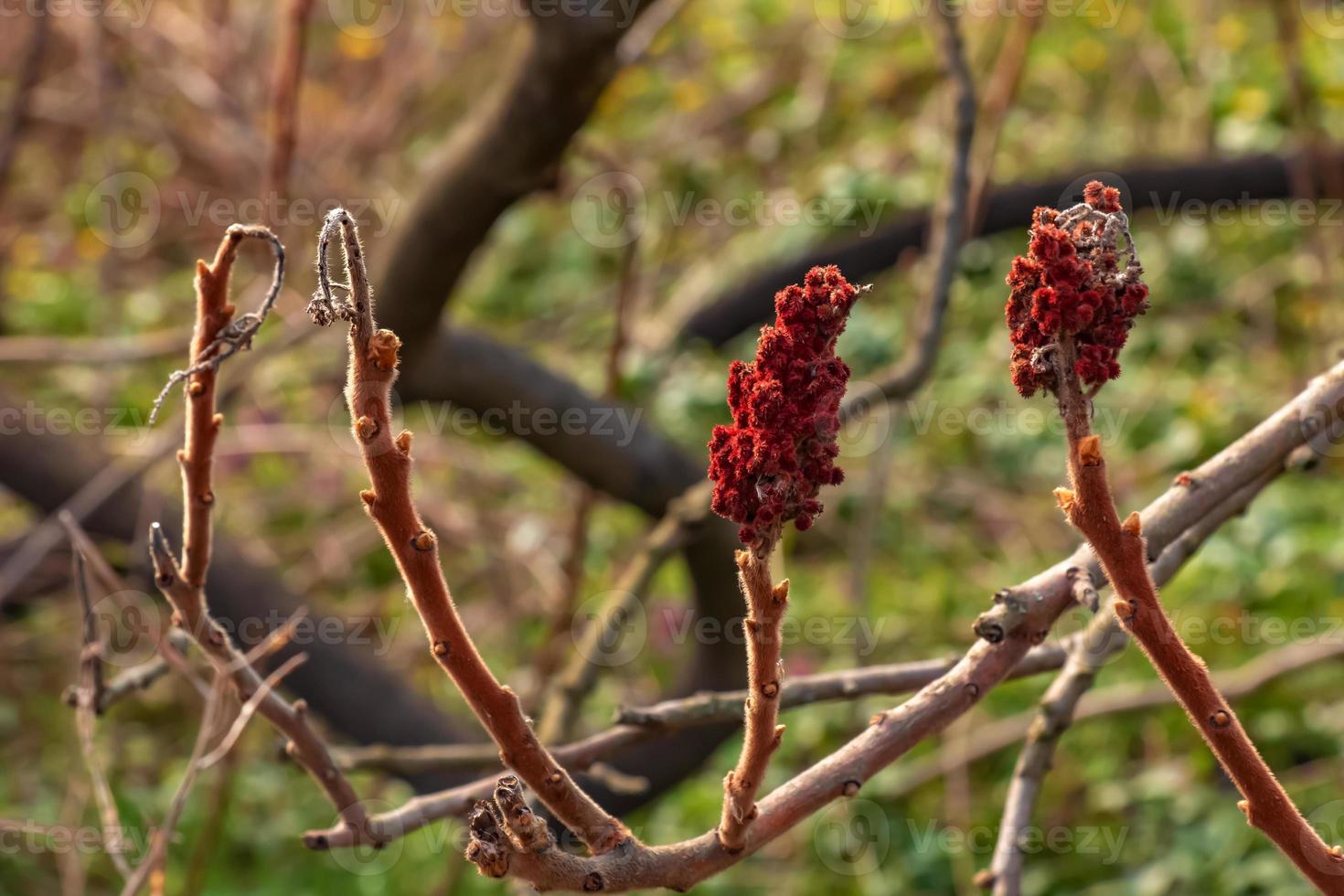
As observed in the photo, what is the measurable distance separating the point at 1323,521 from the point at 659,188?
8.34 ft

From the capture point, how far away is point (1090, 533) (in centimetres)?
82

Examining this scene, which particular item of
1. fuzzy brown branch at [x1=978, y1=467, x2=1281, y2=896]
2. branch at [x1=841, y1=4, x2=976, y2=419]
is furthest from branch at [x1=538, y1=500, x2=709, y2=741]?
fuzzy brown branch at [x1=978, y1=467, x2=1281, y2=896]

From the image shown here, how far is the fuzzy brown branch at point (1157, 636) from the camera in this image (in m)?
0.79

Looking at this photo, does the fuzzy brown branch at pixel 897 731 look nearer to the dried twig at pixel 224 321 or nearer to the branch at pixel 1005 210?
the dried twig at pixel 224 321

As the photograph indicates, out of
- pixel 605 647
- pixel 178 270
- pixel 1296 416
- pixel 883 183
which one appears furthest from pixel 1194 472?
pixel 178 270

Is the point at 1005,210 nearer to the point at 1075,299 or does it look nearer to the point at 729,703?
the point at 729,703

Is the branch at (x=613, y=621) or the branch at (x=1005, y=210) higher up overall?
the branch at (x=1005, y=210)

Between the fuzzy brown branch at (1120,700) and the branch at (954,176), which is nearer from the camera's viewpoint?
the branch at (954,176)

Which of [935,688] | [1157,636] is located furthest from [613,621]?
[1157,636]

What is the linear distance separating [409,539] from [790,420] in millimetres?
237

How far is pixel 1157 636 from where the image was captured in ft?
2.86

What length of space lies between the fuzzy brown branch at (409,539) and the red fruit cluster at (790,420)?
185mm

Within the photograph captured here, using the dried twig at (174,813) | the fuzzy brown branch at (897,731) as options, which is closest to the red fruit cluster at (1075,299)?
the fuzzy brown branch at (897,731)

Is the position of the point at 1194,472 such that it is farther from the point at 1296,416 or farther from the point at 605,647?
the point at 605,647
